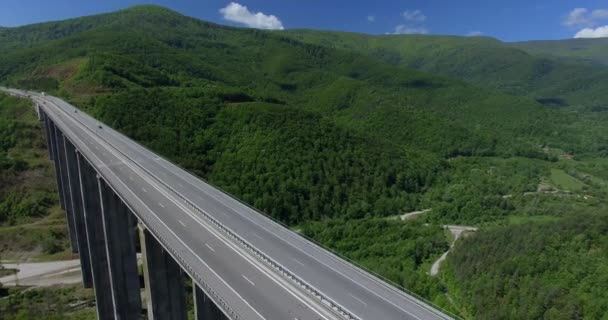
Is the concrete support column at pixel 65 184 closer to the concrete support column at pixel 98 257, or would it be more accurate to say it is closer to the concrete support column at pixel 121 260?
the concrete support column at pixel 98 257

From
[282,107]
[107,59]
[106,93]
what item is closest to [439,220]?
[282,107]

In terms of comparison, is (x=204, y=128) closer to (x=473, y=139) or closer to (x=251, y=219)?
(x=251, y=219)

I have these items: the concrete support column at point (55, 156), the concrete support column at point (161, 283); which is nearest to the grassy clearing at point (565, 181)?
the concrete support column at point (161, 283)

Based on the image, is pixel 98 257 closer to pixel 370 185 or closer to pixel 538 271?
pixel 538 271

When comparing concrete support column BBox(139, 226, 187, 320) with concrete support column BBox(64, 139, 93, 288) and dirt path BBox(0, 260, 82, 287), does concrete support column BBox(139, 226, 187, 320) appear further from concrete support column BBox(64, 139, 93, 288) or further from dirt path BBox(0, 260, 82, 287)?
dirt path BBox(0, 260, 82, 287)

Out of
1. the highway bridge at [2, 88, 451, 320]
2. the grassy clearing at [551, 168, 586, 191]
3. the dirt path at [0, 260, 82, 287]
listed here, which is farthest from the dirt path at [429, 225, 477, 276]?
the grassy clearing at [551, 168, 586, 191]
